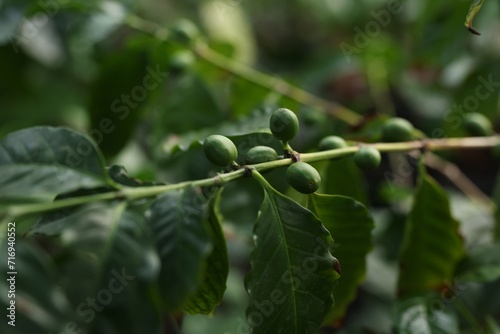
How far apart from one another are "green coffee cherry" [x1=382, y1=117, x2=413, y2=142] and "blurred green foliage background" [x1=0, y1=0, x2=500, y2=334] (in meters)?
0.09

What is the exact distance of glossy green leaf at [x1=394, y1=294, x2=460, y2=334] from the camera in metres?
0.94

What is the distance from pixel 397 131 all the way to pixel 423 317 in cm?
30

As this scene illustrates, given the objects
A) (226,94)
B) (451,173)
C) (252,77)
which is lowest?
(226,94)

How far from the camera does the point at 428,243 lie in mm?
1011

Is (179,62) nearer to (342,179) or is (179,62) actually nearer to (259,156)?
(342,179)

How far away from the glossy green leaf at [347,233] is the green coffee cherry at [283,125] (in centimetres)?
10

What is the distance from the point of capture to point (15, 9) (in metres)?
1.23

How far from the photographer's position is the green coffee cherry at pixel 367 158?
84cm

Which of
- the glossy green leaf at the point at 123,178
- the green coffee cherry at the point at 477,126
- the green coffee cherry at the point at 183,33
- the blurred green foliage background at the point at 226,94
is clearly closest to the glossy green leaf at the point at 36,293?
the glossy green leaf at the point at 123,178

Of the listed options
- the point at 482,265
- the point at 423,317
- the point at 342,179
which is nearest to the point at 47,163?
the point at 342,179

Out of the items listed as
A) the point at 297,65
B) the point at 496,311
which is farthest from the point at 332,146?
the point at 297,65

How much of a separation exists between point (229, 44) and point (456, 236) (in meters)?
0.72

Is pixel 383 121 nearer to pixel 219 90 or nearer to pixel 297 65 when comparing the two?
pixel 219 90

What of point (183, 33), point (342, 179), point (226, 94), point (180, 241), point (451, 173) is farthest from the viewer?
point (226, 94)
